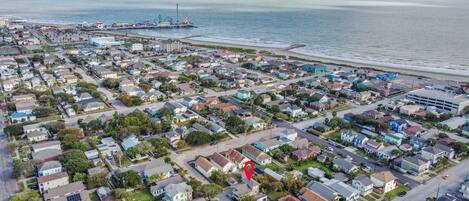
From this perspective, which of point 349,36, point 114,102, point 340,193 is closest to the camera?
point 340,193

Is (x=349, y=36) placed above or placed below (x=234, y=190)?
above

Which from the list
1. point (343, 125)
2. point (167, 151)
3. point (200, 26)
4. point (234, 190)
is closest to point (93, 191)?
point (167, 151)

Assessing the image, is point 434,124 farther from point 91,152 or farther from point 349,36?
point 349,36

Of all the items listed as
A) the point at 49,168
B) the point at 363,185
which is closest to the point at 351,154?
the point at 363,185

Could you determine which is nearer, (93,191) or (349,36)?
(93,191)

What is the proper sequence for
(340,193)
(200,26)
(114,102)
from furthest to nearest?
1. (200,26)
2. (114,102)
3. (340,193)

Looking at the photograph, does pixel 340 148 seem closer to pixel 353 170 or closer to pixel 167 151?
pixel 353 170

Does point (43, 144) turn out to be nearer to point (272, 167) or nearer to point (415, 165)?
point (272, 167)
